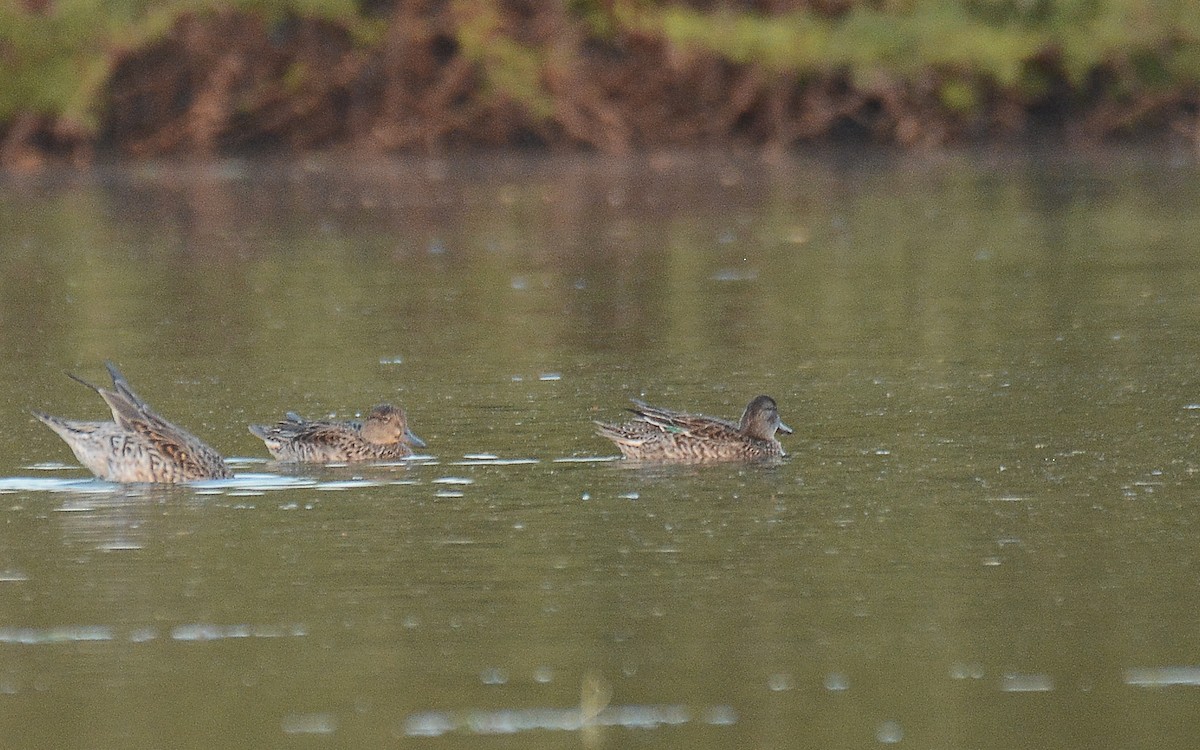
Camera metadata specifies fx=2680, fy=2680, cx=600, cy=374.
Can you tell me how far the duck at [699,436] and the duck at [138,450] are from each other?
1614 millimetres

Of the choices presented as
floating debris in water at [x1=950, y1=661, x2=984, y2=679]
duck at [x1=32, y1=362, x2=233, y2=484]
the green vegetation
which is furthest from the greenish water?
the green vegetation

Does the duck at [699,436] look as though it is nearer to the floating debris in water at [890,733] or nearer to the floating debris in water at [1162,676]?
the floating debris in water at [1162,676]

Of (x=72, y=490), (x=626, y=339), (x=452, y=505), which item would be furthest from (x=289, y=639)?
(x=626, y=339)

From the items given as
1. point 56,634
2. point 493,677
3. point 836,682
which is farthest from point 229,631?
point 836,682

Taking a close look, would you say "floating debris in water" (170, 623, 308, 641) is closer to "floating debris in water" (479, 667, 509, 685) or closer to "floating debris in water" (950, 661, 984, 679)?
"floating debris in water" (479, 667, 509, 685)

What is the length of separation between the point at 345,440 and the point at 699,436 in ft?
4.56

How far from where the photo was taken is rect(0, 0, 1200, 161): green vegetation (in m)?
31.1

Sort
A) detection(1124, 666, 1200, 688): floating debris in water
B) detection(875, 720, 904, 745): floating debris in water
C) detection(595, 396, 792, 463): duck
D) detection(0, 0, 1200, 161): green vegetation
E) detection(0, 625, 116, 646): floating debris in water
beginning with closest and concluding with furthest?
detection(875, 720, 904, 745): floating debris in water
detection(1124, 666, 1200, 688): floating debris in water
detection(0, 625, 116, 646): floating debris in water
detection(595, 396, 792, 463): duck
detection(0, 0, 1200, 161): green vegetation

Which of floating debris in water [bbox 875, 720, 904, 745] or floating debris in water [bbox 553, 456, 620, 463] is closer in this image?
floating debris in water [bbox 875, 720, 904, 745]

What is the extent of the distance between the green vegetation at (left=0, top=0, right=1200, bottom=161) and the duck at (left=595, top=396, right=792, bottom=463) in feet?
68.9

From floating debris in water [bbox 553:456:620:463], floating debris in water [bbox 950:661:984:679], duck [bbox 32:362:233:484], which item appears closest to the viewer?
floating debris in water [bbox 950:661:984:679]

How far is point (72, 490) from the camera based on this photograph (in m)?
9.66

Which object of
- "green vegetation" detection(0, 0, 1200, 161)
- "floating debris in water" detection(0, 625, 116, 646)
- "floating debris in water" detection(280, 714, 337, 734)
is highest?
"green vegetation" detection(0, 0, 1200, 161)

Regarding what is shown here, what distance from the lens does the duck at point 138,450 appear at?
32.0 ft
